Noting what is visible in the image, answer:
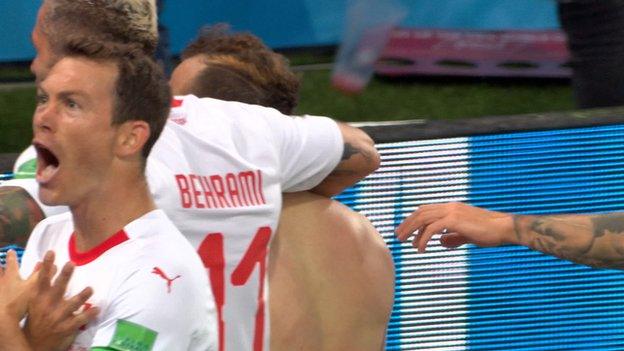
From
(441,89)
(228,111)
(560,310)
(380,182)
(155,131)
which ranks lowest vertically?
(441,89)

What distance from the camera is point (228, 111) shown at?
2.93m

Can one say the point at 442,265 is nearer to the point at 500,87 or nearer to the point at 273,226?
the point at 273,226

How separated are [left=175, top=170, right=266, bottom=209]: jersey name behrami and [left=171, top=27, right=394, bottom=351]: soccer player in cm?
22

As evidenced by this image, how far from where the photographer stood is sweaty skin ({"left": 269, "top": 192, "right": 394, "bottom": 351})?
3098 mm

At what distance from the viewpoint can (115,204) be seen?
236 centimetres

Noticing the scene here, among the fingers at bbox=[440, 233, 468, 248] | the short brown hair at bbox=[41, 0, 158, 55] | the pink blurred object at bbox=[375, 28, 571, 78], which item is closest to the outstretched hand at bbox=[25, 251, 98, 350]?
the short brown hair at bbox=[41, 0, 158, 55]

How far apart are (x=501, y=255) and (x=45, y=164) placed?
1953 mm

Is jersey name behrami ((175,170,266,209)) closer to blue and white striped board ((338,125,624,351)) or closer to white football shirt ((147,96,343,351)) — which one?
white football shirt ((147,96,343,351))

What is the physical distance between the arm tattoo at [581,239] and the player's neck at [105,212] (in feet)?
3.26

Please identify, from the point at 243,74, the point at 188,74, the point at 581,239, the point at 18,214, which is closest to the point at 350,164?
the point at 243,74

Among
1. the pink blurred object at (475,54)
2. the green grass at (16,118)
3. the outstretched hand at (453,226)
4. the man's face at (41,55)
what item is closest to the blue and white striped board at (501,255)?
the outstretched hand at (453,226)

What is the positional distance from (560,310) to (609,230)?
105 cm

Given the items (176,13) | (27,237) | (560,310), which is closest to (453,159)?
(560,310)

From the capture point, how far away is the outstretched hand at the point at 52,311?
2260 millimetres
